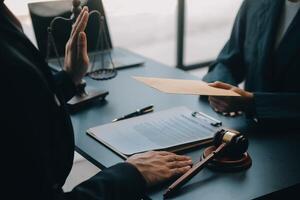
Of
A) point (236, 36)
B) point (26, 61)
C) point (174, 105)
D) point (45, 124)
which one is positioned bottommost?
point (174, 105)

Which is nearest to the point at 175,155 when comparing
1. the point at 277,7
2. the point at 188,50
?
the point at 277,7

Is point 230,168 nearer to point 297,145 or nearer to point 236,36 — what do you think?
point 297,145

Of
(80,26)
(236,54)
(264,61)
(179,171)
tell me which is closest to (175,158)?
(179,171)

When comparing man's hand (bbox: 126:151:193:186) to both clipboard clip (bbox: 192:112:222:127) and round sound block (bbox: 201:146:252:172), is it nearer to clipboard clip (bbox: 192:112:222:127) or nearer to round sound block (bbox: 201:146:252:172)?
round sound block (bbox: 201:146:252:172)

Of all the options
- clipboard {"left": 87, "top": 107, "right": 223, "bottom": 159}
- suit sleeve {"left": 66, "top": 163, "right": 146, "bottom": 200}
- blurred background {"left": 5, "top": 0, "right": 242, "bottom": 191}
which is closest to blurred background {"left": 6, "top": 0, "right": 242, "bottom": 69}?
blurred background {"left": 5, "top": 0, "right": 242, "bottom": 191}

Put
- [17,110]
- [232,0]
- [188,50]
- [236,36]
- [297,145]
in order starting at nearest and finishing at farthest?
[17,110] < [297,145] < [236,36] < [188,50] < [232,0]

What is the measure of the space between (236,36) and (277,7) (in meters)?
0.22

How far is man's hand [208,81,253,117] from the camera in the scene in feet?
4.59

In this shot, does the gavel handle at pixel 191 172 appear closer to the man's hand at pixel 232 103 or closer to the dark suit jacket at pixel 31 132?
the dark suit jacket at pixel 31 132

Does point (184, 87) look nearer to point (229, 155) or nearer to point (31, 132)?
point (229, 155)

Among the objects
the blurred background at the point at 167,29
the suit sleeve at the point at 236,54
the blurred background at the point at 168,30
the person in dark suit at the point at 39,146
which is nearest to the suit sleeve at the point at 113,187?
the person in dark suit at the point at 39,146

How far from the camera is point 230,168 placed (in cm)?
111

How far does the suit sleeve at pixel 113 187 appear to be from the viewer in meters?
0.98

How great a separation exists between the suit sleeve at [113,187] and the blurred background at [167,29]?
192 centimetres
